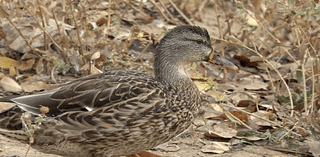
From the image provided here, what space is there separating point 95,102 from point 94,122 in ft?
0.53

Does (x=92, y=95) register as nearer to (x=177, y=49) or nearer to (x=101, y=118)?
(x=101, y=118)

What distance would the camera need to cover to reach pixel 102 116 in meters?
2.94

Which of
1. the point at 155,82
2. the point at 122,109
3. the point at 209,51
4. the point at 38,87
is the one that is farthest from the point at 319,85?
the point at 38,87

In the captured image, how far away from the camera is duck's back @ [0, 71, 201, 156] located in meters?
2.93

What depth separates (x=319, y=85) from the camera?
386cm

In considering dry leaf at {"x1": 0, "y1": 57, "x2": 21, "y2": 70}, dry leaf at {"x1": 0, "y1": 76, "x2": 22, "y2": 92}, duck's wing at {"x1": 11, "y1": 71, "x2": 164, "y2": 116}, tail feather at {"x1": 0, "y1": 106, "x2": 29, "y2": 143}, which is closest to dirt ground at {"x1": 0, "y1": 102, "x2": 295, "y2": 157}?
tail feather at {"x1": 0, "y1": 106, "x2": 29, "y2": 143}

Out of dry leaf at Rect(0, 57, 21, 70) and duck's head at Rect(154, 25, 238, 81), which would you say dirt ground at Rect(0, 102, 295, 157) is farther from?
dry leaf at Rect(0, 57, 21, 70)

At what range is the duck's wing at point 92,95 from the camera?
299cm

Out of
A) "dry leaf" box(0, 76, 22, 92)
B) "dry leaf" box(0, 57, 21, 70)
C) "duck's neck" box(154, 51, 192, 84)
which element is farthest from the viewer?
"dry leaf" box(0, 57, 21, 70)

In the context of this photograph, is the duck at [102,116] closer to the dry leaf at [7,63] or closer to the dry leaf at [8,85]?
the dry leaf at [8,85]

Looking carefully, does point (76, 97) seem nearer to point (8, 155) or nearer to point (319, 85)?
point (8, 155)

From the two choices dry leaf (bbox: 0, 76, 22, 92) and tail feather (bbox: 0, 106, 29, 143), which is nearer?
tail feather (bbox: 0, 106, 29, 143)

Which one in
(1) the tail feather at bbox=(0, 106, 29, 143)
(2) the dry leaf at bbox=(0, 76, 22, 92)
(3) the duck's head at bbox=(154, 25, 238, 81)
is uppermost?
(3) the duck's head at bbox=(154, 25, 238, 81)

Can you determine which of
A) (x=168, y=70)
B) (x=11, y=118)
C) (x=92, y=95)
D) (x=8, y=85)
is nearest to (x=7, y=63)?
(x=8, y=85)
